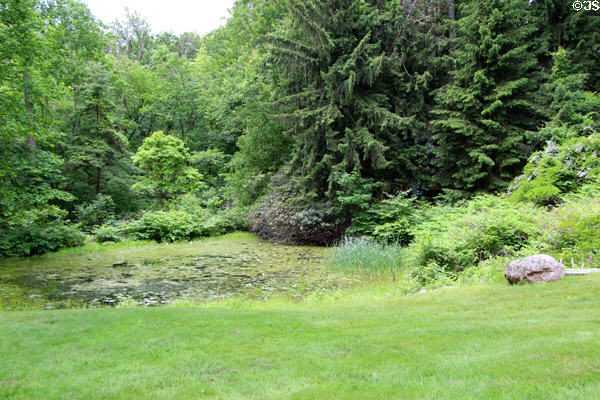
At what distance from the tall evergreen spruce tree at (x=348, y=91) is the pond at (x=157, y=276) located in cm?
391

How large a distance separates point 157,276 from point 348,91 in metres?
9.44

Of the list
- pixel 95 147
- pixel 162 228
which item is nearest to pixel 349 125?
pixel 162 228

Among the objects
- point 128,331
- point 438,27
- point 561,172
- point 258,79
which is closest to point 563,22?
point 438,27

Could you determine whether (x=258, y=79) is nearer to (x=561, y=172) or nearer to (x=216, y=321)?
(x=561, y=172)

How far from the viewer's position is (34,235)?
39.7 feet

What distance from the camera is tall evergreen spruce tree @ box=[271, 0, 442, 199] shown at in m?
13.6

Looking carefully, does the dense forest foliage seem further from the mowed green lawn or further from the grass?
the mowed green lawn

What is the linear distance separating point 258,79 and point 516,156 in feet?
42.0

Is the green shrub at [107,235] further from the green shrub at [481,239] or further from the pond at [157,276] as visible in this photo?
the green shrub at [481,239]

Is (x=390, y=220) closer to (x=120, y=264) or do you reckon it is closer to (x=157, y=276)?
(x=157, y=276)

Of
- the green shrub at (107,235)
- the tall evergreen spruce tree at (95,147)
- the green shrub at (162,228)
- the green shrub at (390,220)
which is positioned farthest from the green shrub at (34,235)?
the green shrub at (390,220)

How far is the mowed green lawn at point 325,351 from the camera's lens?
2.58 m

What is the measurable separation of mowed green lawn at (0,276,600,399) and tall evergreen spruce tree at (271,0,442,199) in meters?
9.14

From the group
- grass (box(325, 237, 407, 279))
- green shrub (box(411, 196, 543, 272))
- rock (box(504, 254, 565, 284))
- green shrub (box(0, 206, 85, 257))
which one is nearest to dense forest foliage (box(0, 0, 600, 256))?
green shrub (box(0, 206, 85, 257))
